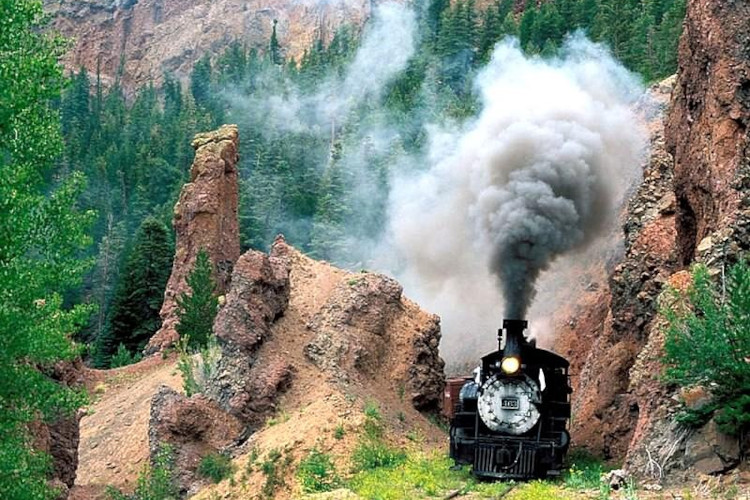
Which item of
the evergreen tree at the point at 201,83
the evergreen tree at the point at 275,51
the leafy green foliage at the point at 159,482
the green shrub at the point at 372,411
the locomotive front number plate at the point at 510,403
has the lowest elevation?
the leafy green foliage at the point at 159,482

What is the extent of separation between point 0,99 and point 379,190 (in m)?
45.0

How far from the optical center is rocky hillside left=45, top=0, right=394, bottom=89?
130 meters

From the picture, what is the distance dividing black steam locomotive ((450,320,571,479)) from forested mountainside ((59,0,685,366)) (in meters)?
22.3

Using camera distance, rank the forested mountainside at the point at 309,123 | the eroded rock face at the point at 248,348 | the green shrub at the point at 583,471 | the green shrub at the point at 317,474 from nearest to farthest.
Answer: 1. the green shrub at the point at 583,471
2. the green shrub at the point at 317,474
3. the eroded rock face at the point at 248,348
4. the forested mountainside at the point at 309,123

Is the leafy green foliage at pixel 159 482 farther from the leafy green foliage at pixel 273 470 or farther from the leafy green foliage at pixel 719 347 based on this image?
the leafy green foliage at pixel 719 347

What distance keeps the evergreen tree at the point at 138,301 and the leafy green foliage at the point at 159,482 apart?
2725 cm

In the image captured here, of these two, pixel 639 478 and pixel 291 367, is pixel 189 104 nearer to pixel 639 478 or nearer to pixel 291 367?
pixel 291 367

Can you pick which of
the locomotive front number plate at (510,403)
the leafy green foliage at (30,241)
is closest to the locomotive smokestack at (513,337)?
the locomotive front number plate at (510,403)

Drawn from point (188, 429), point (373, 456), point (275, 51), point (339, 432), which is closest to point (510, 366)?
point (373, 456)

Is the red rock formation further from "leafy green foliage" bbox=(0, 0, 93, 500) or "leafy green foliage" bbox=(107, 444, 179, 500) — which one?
"leafy green foliage" bbox=(0, 0, 93, 500)

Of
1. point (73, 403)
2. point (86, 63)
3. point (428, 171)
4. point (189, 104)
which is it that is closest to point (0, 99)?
point (73, 403)

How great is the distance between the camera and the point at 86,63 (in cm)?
13475

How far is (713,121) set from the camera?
17.8 meters

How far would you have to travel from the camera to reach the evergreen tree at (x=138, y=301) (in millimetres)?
51000
